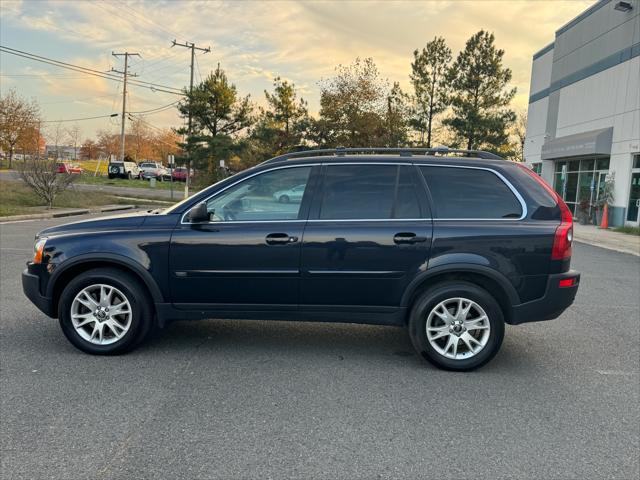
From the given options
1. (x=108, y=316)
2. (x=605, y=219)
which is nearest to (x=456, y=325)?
(x=108, y=316)

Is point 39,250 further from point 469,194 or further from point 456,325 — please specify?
point 469,194

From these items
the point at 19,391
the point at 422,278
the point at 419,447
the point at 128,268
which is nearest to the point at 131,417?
the point at 19,391

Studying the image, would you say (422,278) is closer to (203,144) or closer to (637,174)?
(637,174)

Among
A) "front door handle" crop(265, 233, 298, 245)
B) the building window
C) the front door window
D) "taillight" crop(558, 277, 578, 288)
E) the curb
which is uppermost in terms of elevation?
the building window

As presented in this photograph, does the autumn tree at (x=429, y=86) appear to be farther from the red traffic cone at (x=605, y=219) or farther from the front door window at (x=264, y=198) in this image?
the front door window at (x=264, y=198)

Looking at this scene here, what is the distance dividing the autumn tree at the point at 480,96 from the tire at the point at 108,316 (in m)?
37.6

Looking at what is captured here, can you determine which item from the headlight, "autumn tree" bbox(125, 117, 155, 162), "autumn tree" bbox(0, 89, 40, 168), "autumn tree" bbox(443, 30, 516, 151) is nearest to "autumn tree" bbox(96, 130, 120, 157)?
"autumn tree" bbox(125, 117, 155, 162)

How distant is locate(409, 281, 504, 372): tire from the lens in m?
4.25

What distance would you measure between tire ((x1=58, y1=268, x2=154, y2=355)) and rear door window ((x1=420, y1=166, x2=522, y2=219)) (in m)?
2.76

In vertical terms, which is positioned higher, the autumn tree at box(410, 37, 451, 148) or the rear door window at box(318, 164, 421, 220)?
the autumn tree at box(410, 37, 451, 148)

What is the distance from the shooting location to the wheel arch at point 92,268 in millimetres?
4391

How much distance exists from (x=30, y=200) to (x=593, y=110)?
85.8 ft

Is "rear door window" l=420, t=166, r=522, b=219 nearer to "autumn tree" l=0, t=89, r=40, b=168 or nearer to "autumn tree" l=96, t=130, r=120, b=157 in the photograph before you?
"autumn tree" l=0, t=89, r=40, b=168

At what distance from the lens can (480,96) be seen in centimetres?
3944
